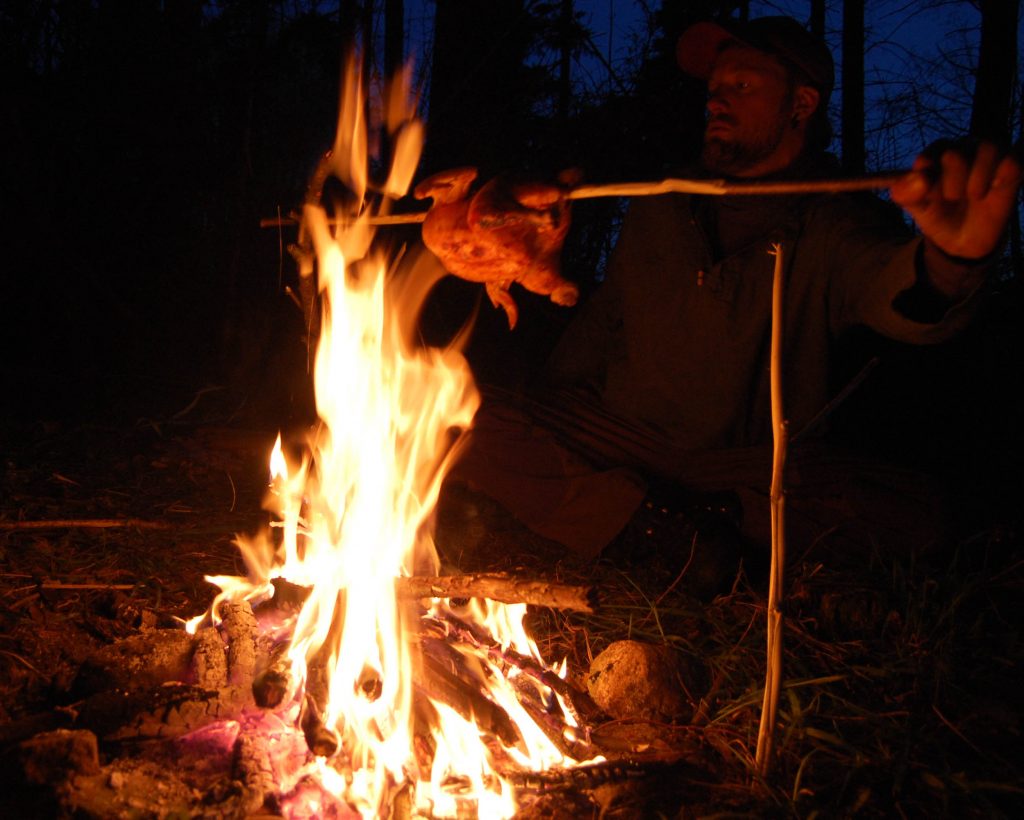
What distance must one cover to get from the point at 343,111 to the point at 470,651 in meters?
2.08

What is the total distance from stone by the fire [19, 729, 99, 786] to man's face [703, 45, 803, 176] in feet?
12.1

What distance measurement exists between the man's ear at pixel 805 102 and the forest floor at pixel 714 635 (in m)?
2.32

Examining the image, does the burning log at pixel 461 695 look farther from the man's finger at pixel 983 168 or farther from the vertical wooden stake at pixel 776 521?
the man's finger at pixel 983 168

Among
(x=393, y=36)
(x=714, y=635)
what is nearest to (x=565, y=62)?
(x=393, y=36)

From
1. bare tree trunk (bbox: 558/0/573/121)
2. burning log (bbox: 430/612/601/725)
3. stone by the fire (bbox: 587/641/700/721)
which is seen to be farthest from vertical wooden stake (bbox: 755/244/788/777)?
bare tree trunk (bbox: 558/0/573/121)

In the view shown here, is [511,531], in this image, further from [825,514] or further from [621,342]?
[825,514]

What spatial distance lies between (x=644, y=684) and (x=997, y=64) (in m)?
6.38

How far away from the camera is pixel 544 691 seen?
258cm

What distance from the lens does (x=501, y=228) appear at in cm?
262

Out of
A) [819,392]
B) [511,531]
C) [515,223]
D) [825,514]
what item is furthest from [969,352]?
[515,223]

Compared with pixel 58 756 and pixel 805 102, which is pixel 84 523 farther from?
pixel 805 102

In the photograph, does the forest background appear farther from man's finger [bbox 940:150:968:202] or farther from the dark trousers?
man's finger [bbox 940:150:968:202]

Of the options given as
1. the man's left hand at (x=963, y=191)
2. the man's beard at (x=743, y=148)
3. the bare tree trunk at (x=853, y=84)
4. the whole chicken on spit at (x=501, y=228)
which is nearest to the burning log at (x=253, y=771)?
the whole chicken on spit at (x=501, y=228)

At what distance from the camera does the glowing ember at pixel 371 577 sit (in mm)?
2182
